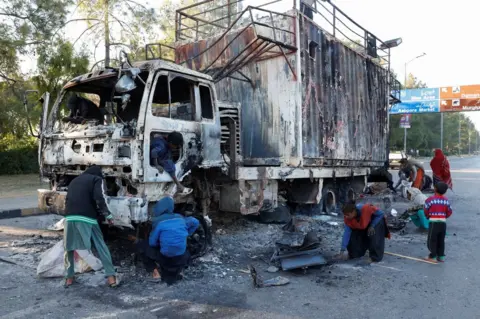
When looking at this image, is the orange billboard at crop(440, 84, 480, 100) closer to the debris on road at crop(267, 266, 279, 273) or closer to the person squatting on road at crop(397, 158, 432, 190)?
the person squatting on road at crop(397, 158, 432, 190)

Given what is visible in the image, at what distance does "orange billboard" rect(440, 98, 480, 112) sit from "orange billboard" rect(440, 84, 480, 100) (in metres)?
0.26

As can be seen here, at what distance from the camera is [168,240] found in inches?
165

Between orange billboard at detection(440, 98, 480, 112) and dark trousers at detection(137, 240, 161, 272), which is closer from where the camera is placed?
dark trousers at detection(137, 240, 161, 272)

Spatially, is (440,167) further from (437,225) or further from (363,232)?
(363,232)

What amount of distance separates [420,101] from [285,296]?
27.0 m

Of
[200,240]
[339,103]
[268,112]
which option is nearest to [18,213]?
[200,240]

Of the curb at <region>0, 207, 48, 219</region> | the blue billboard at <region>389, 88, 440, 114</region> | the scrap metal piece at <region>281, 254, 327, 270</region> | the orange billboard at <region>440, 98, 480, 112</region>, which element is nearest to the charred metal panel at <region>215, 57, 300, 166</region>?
the scrap metal piece at <region>281, 254, 327, 270</region>

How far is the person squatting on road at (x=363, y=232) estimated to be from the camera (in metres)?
5.08

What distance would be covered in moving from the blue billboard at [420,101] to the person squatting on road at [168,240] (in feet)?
84.2

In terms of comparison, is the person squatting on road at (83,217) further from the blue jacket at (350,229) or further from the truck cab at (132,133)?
the blue jacket at (350,229)

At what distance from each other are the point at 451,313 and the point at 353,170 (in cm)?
581

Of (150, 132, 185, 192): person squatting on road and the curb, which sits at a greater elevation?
(150, 132, 185, 192): person squatting on road

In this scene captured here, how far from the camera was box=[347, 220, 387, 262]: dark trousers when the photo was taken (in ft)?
16.8

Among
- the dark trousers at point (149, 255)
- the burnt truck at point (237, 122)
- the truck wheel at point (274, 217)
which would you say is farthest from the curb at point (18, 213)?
the dark trousers at point (149, 255)
